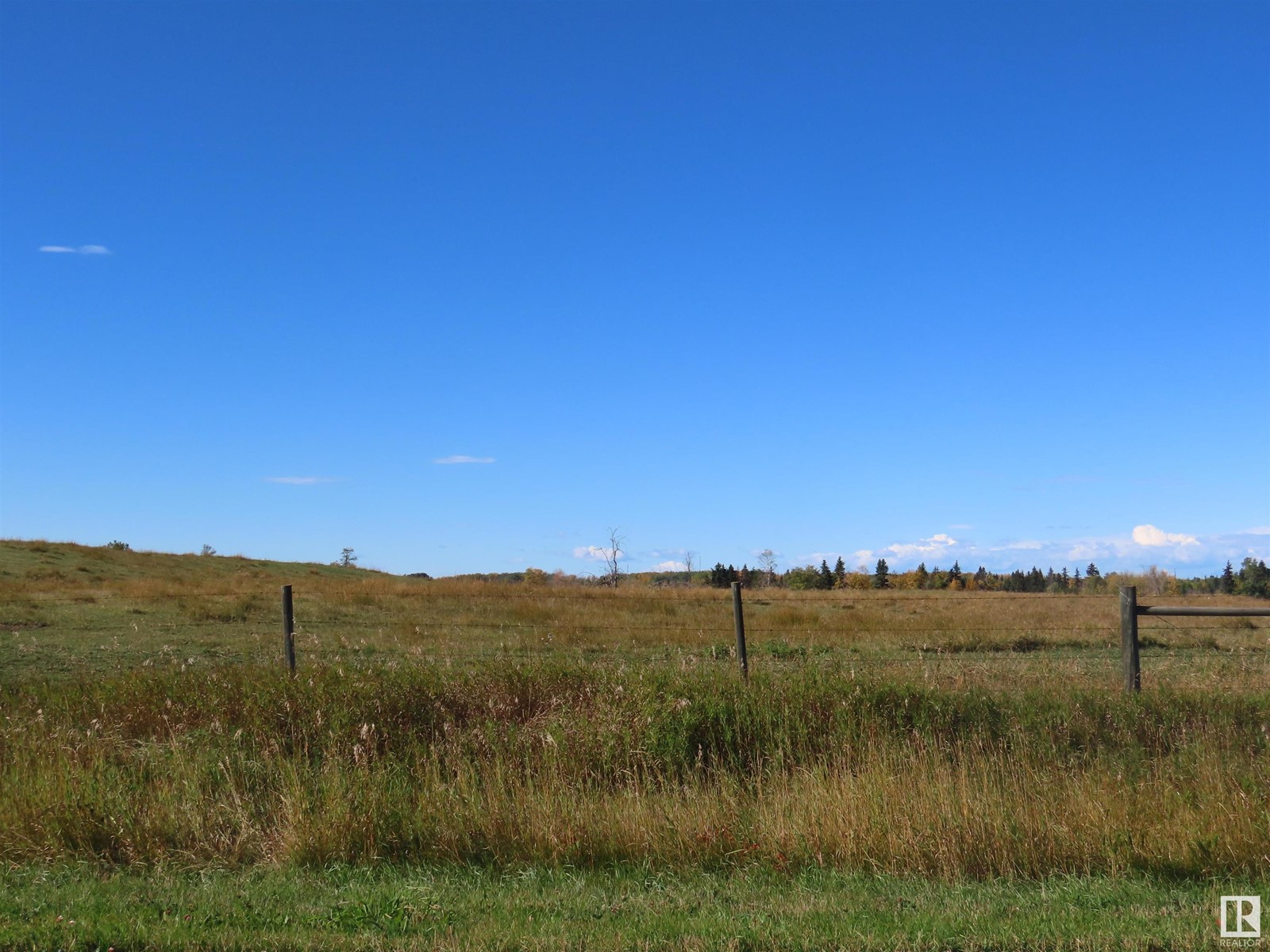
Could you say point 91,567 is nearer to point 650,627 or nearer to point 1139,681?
point 650,627

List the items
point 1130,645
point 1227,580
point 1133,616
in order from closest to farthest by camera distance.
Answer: point 1130,645 < point 1133,616 < point 1227,580

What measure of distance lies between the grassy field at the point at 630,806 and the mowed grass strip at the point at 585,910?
0.09 feet

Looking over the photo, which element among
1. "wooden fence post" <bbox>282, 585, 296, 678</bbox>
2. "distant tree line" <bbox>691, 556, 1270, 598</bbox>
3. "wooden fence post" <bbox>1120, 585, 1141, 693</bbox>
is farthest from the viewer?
"distant tree line" <bbox>691, 556, 1270, 598</bbox>

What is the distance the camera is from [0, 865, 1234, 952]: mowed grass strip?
520 centimetres

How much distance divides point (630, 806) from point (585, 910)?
5.89ft

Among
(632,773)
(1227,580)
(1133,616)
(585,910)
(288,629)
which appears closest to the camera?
(585,910)

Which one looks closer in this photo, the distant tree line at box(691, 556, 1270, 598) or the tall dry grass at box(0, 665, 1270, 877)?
the tall dry grass at box(0, 665, 1270, 877)

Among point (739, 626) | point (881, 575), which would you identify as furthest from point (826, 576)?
point (739, 626)

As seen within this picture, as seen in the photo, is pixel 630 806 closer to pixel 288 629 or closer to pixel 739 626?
pixel 739 626

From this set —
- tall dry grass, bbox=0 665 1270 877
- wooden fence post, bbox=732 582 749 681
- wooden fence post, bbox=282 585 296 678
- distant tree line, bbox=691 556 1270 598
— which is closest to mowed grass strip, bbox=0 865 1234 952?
tall dry grass, bbox=0 665 1270 877

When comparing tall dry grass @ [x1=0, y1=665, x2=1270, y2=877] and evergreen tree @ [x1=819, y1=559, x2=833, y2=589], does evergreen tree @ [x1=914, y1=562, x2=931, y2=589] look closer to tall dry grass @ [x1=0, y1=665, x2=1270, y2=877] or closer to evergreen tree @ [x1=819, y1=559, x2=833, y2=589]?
evergreen tree @ [x1=819, y1=559, x2=833, y2=589]

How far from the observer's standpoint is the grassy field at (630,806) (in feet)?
18.5

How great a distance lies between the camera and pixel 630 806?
7617 millimetres

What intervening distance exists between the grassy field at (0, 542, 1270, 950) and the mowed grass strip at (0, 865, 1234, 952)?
0.03 m
